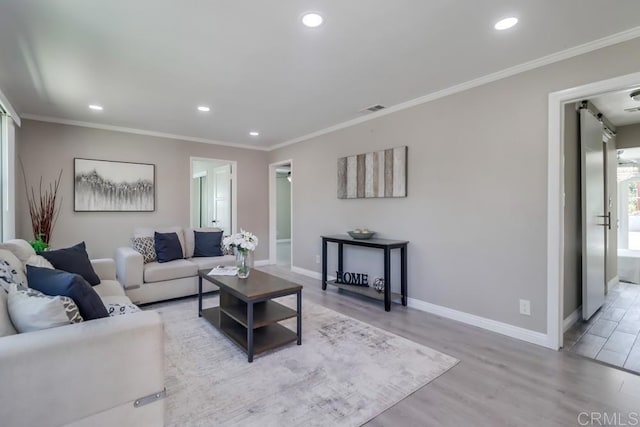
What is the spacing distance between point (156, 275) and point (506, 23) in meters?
4.20

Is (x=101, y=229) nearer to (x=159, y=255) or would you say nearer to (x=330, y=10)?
(x=159, y=255)

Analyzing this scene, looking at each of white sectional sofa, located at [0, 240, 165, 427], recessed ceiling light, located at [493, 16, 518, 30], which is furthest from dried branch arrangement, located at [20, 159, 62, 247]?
recessed ceiling light, located at [493, 16, 518, 30]

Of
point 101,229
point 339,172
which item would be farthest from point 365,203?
point 101,229

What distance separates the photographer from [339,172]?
474 cm

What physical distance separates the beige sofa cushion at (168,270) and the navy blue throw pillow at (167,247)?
3.5 inches

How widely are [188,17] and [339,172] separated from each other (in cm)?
300

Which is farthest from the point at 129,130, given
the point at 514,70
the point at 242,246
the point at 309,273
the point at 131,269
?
the point at 514,70

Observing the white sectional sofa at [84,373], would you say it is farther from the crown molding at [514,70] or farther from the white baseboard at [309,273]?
the white baseboard at [309,273]

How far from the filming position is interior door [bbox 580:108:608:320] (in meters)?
3.21

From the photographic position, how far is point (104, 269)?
337cm

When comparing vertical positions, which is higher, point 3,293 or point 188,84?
point 188,84

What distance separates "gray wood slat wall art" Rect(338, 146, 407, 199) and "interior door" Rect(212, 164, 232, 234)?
2.57 meters

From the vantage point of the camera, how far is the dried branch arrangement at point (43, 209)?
412 cm

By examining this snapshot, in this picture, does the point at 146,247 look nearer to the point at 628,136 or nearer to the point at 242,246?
the point at 242,246
